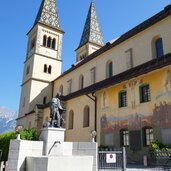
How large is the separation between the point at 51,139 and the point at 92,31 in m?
39.4

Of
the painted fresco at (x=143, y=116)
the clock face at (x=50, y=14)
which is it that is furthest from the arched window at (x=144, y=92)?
the clock face at (x=50, y=14)

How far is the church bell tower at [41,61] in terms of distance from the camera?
3656 centimetres

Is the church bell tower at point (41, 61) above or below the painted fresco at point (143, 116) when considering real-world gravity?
above

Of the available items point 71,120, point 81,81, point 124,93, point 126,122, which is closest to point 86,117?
point 71,120

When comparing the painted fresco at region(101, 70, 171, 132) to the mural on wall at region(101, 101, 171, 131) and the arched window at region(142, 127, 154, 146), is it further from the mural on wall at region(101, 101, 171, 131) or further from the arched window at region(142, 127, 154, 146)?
the arched window at region(142, 127, 154, 146)

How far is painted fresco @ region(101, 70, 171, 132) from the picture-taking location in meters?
15.0

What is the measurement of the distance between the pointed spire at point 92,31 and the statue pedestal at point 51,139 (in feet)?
117

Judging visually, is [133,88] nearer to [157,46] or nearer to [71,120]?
[157,46]

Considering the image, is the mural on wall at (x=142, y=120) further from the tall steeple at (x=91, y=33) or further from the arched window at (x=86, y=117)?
the tall steeple at (x=91, y=33)

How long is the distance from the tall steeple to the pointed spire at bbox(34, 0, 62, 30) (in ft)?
20.5

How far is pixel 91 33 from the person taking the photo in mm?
46656

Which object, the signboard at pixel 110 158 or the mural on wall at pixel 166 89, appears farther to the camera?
the mural on wall at pixel 166 89

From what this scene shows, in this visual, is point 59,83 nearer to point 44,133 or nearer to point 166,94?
point 166,94

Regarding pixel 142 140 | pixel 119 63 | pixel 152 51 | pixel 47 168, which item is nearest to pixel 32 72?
pixel 119 63
